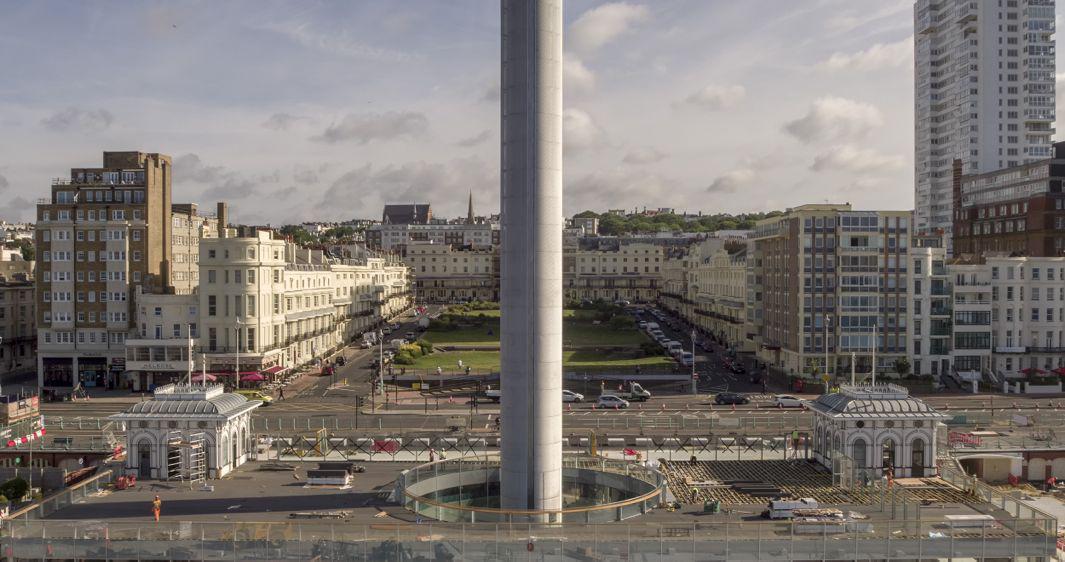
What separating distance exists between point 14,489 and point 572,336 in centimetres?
9207

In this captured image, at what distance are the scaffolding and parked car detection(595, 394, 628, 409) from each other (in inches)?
1582

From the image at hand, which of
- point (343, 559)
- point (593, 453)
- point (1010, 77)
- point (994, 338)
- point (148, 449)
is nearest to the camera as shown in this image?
point (343, 559)

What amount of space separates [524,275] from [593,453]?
1755 cm

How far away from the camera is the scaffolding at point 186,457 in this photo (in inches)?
2019

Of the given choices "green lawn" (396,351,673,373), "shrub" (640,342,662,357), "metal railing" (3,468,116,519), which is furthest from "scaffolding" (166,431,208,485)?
"shrub" (640,342,662,357)

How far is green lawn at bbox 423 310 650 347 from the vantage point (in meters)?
131

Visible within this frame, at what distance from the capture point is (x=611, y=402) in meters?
83.6

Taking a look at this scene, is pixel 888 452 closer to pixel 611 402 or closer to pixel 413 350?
pixel 611 402

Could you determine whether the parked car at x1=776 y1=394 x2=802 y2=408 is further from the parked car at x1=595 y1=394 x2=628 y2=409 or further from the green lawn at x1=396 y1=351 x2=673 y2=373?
the green lawn at x1=396 y1=351 x2=673 y2=373

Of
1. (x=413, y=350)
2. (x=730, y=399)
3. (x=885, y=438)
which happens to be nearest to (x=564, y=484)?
(x=885, y=438)

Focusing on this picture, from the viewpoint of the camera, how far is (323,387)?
95.4 meters

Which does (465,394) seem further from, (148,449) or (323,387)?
(148,449)

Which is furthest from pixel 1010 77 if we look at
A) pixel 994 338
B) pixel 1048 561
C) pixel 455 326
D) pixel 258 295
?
pixel 1048 561

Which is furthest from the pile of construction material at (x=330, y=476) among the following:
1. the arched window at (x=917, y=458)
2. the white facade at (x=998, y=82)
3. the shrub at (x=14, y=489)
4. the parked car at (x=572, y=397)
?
the white facade at (x=998, y=82)
